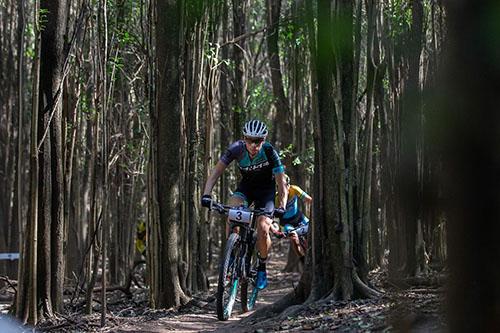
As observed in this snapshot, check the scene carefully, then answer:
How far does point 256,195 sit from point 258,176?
0.24 meters

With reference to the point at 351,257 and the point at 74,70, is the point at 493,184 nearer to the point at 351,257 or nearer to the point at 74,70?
the point at 351,257

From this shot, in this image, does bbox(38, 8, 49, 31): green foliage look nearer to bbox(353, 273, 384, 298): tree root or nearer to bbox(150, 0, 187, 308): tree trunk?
bbox(150, 0, 187, 308): tree trunk

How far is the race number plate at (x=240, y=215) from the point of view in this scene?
8648mm

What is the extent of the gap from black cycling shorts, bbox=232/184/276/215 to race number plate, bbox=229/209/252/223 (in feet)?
1.33

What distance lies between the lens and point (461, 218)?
157 centimetres

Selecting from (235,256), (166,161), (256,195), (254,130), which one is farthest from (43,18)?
(235,256)

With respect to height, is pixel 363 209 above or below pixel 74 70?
below

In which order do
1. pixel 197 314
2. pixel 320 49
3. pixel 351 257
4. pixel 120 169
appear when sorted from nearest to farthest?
pixel 320 49 < pixel 351 257 < pixel 197 314 < pixel 120 169

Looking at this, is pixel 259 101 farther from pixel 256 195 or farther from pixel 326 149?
pixel 326 149

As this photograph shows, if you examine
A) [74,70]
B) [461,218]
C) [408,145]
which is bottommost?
[461,218]

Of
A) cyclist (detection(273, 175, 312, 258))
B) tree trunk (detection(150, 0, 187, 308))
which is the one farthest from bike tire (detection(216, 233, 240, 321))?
cyclist (detection(273, 175, 312, 258))

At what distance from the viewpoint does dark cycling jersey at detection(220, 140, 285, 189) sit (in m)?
8.88

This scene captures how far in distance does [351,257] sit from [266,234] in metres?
1.52

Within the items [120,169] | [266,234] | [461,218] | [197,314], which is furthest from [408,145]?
[120,169]
